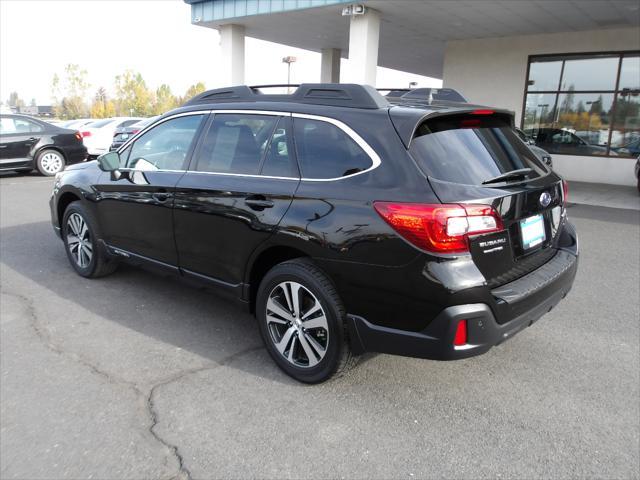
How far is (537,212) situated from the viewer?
314 cm

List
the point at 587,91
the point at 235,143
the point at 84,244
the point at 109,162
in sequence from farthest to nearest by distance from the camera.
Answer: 1. the point at 587,91
2. the point at 84,244
3. the point at 109,162
4. the point at 235,143

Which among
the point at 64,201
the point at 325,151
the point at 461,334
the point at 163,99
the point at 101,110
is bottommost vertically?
the point at 461,334

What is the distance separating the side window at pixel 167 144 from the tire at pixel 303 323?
4.61 feet

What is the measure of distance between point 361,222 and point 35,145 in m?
12.7

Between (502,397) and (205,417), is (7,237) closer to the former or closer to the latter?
(205,417)

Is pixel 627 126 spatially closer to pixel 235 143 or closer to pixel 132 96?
pixel 235 143

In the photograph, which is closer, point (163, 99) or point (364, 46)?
point (364, 46)

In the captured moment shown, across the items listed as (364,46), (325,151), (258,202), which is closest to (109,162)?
(258,202)

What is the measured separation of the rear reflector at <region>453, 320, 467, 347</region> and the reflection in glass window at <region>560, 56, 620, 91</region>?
1423 centimetres

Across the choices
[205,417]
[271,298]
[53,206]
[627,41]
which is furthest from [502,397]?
[627,41]

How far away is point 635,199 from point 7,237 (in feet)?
39.2

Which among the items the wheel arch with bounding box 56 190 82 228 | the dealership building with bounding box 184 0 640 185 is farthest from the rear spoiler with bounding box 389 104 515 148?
the dealership building with bounding box 184 0 640 185

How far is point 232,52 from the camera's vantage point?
52.6ft

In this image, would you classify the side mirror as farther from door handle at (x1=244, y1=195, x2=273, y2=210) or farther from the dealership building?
the dealership building
